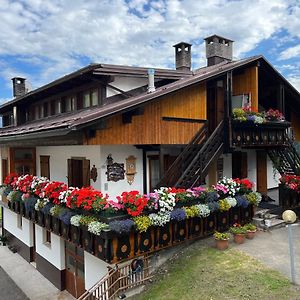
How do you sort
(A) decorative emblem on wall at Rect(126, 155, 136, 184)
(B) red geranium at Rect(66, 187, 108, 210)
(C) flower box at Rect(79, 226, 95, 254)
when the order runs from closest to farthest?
(B) red geranium at Rect(66, 187, 108, 210) < (C) flower box at Rect(79, 226, 95, 254) < (A) decorative emblem on wall at Rect(126, 155, 136, 184)

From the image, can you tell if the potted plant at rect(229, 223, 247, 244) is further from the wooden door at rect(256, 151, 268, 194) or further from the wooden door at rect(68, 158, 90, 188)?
the wooden door at rect(256, 151, 268, 194)

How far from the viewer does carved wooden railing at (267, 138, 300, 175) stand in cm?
1455

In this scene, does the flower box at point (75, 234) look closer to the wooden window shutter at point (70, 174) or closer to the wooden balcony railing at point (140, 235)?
the wooden balcony railing at point (140, 235)

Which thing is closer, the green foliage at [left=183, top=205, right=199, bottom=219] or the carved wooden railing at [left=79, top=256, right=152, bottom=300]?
the carved wooden railing at [left=79, top=256, right=152, bottom=300]

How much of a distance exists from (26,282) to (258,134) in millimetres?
12020

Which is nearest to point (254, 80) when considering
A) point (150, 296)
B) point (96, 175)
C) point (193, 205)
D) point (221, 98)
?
point (221, 98)

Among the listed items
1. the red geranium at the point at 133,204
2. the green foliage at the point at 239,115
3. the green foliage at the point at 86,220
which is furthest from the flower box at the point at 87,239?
the green foliage at the point at 239,115

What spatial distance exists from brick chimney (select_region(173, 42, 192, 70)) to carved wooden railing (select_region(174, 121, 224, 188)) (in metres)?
5.66

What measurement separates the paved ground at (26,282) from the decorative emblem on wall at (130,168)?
18.1 feet

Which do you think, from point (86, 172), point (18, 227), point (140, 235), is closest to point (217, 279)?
point (140, 235)

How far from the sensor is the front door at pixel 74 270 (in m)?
11.6

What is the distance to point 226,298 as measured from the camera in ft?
24.0

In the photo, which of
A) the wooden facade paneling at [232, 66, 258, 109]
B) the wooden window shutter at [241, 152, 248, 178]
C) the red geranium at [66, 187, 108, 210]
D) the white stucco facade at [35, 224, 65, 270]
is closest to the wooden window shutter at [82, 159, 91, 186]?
the red geranium at [66, 187, 108, 210]

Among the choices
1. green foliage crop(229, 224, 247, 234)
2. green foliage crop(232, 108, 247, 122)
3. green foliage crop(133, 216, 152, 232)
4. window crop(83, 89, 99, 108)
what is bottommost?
green foliage crop(229, 224, 247, 234)
